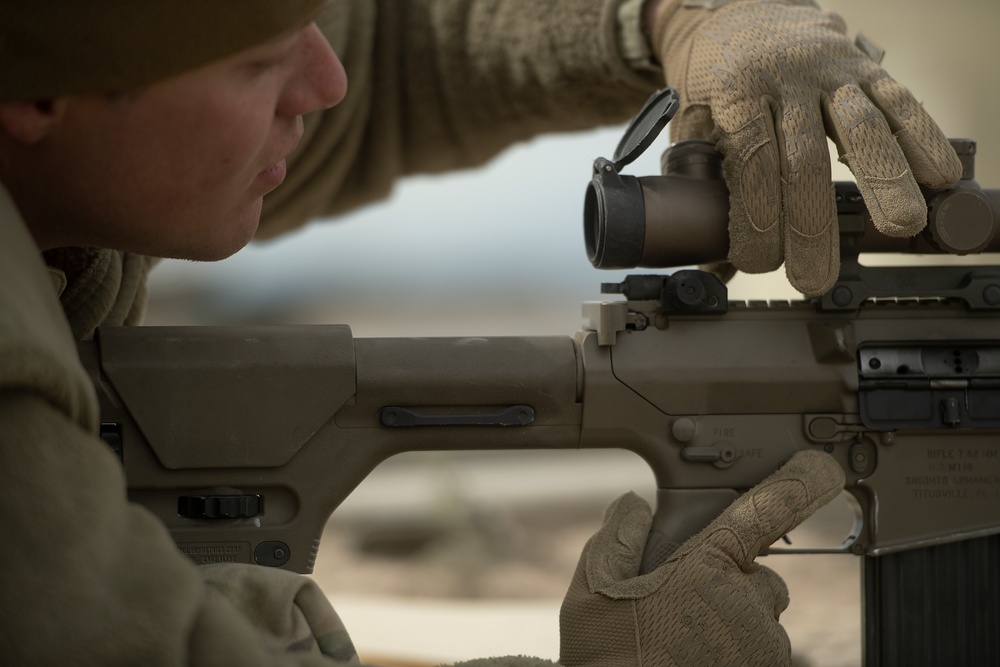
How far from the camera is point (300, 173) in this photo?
1.84 m

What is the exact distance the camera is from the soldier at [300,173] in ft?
2.12

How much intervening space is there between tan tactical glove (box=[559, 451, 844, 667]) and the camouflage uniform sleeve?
0.79m

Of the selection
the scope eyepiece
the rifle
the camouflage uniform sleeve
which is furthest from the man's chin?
the camouflage uniform sleeve

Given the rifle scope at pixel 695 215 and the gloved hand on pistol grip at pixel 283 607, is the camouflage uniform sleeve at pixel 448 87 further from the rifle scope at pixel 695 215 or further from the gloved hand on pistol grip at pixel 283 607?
the gloved hand on pistol grip at pixel 283 607

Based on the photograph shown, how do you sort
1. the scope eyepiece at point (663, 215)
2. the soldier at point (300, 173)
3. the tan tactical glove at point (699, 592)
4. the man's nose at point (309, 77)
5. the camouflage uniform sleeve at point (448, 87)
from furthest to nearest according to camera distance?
the camouflage uniform sleeve at point (448, 87) < the scope eyepiece at point (663, 215) < the tan tactical glove at point (699, 592) < the man's nose at point (309, 77) < the soldier at point (300, 173)

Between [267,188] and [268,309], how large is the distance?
5153 mm

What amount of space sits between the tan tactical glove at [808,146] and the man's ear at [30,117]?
0.82 metres

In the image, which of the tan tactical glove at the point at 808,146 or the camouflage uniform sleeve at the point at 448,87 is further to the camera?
the camouflage uniform sleeve at the point at 448,87

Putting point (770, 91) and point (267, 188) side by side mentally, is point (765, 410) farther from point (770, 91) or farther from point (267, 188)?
point (267, 188)

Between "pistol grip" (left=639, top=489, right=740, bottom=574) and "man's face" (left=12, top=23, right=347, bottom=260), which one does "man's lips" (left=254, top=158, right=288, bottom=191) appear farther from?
"pistol grip" (left=639, top=489, right=740, bottom=574)

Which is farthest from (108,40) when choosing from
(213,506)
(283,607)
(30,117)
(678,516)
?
(678,516)

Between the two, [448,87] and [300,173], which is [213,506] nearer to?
[300,173]

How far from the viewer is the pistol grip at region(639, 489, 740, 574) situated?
133 cm

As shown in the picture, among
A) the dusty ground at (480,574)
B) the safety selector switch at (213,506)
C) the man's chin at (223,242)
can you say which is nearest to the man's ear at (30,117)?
the man's chin at (223,242)
